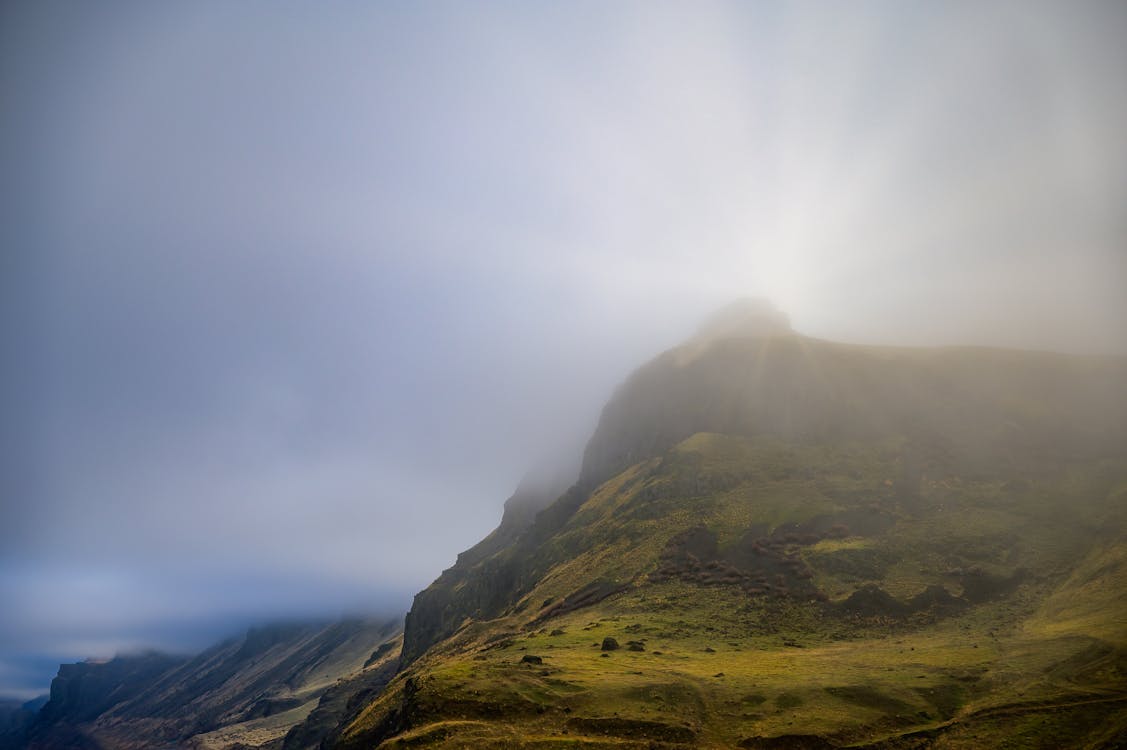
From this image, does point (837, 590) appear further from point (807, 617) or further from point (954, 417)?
point (954, 417)

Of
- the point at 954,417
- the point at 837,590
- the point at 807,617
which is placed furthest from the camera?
the point at 954,417

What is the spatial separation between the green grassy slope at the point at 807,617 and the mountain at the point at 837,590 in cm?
42

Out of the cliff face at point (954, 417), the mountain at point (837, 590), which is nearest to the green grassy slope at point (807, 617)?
the mountain at point (837, 590)

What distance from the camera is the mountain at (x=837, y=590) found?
59.9m

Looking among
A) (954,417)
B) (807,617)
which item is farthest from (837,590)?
(954,417)

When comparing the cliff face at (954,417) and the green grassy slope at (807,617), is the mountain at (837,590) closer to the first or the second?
the green grassy slope at (807,617)

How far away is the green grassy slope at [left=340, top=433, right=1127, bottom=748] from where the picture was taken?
59062 millimetres

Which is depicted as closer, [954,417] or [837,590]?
[837,590]

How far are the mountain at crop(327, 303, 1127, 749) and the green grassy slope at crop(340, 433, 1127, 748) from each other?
42 centimetres

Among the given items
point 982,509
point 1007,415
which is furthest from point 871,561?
point 1007,415

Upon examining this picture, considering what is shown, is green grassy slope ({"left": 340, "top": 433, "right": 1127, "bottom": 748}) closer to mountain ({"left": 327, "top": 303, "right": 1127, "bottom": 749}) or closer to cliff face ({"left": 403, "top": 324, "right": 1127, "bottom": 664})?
mountain ({"left": 327, "top": 303, "right": 1127, "bottom": 749})

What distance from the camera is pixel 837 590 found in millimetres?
105375

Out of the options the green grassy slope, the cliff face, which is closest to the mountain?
the green grassy slope

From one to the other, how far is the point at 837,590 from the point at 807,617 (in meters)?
9.79
